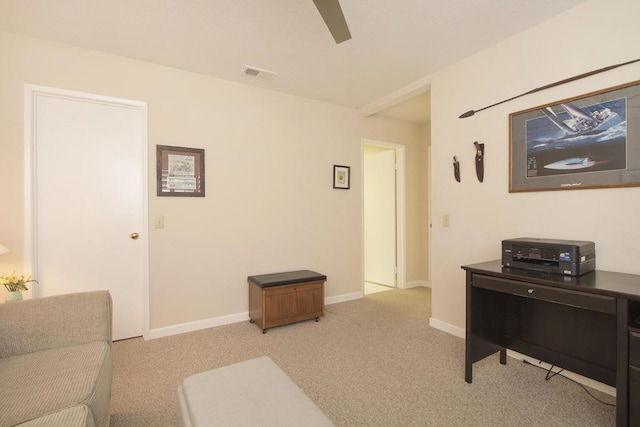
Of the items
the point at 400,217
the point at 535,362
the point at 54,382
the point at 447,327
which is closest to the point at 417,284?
the point at 400,217

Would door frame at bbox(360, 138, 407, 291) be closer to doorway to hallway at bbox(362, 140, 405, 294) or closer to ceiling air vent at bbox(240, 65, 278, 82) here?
doorway to hallway at bbox(362, 140, 405, 294)

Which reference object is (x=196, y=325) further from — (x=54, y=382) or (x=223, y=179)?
(x=54, y=382)

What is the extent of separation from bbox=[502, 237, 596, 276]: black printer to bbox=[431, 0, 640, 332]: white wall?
0.23 metres

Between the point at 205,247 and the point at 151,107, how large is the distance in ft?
4.60

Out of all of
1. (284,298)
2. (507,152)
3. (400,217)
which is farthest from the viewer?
(400,217)

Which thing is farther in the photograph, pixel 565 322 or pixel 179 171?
pixel 179 171

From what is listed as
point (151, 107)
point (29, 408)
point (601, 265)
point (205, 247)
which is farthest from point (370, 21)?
point (29, 408)

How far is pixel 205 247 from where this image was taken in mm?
3084

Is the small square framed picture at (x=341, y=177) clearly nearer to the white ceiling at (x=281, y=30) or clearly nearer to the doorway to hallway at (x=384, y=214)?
the doorway to hallway at (x=384, y=214)

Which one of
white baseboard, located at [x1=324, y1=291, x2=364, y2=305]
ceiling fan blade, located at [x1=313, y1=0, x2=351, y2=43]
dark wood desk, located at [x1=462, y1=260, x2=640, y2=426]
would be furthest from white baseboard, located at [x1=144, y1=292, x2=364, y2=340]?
ceiling fan blade, located at [x1=313, y1=0, x2=351, y2=43]

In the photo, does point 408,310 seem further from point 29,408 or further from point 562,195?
point 29,408

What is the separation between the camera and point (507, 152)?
2.47 metres

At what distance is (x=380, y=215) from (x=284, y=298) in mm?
2429

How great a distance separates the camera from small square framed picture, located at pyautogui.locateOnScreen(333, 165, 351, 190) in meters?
3.89
